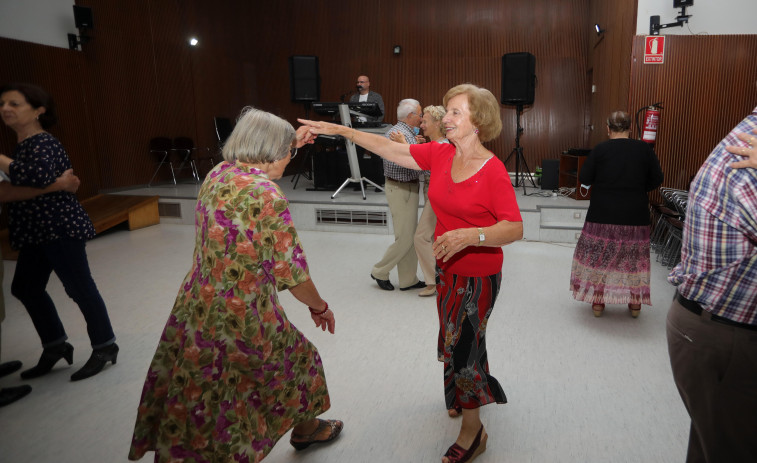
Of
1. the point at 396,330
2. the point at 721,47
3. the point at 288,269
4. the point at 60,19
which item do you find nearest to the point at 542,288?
the point at 396,330

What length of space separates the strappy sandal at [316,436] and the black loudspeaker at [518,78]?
19.7 ft

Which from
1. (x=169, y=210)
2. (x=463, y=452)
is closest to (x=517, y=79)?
(x=169, y=210)

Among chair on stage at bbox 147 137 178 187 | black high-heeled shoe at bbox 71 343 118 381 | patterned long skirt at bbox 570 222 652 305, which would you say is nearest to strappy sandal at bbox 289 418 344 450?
black high-heeled shoe at bbox 71 343 118 381

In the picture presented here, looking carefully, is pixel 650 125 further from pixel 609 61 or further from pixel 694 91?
pixel 609 61

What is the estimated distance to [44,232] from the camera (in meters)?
2.40

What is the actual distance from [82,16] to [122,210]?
289cm

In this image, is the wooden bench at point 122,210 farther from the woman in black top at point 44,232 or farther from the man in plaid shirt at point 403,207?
the man in plaid shirt at point 403,207

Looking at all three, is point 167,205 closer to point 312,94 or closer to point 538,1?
point 312,94

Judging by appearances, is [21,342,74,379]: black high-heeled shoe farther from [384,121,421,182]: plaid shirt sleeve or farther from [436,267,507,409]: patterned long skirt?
[384,121,421,182]: plaid shirt sleeve

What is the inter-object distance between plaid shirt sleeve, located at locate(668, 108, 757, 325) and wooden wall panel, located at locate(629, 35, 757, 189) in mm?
4778

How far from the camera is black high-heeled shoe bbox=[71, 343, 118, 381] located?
8.70 ft

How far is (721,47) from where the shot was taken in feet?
16.6

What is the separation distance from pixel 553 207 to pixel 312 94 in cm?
460

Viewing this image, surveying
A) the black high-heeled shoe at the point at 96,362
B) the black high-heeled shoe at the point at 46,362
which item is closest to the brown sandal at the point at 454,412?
the black high-heeled shoe at the point at 96,362
